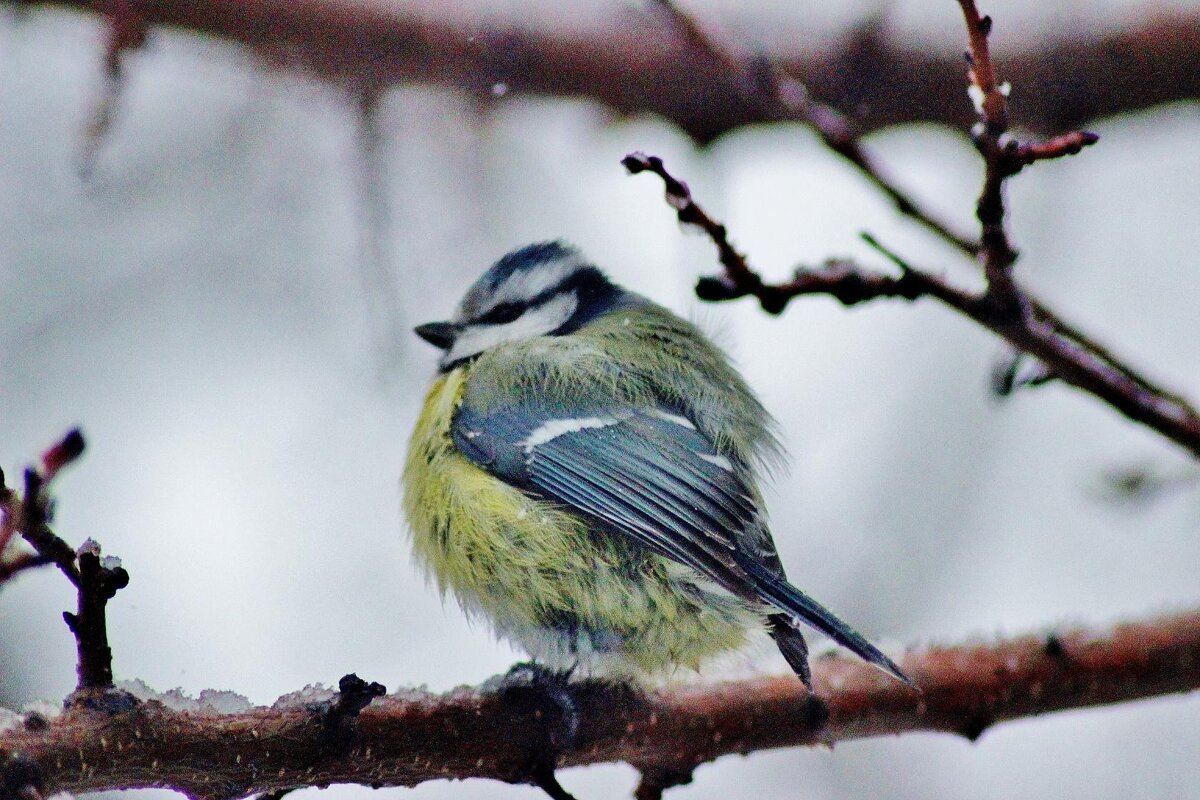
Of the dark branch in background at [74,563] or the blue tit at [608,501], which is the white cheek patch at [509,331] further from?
the dark branch in background at [74,563]

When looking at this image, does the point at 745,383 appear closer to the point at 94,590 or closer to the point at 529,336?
the point at 529,336

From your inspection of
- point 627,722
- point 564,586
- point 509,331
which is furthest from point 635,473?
point 509,331

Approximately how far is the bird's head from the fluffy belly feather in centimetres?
64

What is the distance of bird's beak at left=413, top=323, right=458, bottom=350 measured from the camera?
333cm

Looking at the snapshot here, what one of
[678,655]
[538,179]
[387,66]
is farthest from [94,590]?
[538,179]

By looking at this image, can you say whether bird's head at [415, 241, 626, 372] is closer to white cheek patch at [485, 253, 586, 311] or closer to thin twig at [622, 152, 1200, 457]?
white cheek patch at [485, 253, 586, 311]

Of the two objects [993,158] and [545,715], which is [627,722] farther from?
[993,158]

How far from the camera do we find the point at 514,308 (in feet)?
11.1

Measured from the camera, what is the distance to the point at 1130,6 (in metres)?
3.61

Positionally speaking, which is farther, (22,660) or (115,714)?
(22,660)

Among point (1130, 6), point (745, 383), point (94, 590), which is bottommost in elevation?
point (94, 590)

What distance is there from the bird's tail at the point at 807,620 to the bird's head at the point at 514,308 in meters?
1.12

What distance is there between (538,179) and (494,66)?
5.76 ft

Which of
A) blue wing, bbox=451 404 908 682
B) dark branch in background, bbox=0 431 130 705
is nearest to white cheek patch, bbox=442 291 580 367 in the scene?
blue wing, bbox=451 404 908 682
